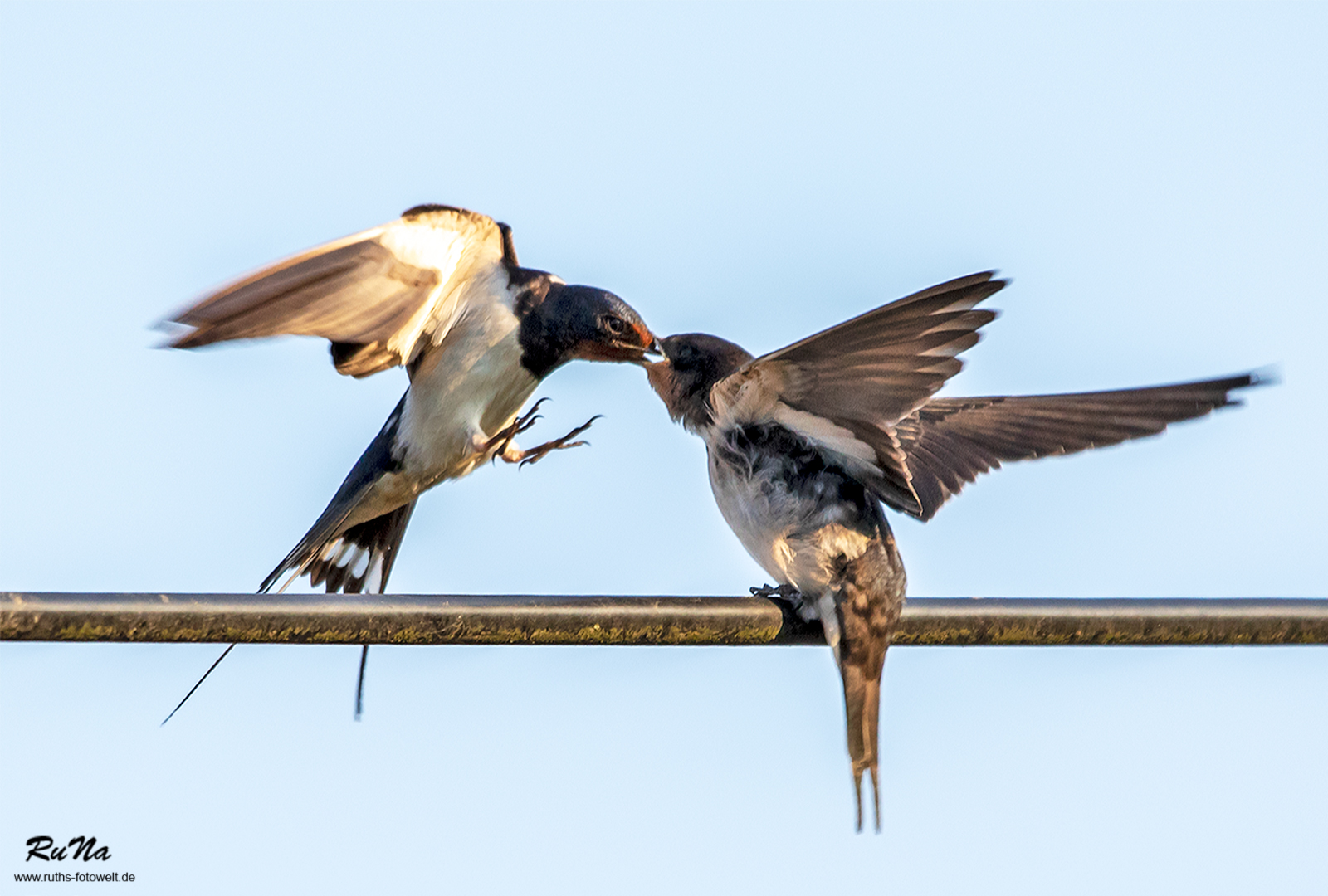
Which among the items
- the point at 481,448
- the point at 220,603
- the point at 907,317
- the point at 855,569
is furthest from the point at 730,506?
the point at 220,603

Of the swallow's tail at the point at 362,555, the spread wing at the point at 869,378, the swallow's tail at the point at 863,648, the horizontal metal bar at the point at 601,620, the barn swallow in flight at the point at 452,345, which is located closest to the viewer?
the horizontal metal bar at the point at 601,620

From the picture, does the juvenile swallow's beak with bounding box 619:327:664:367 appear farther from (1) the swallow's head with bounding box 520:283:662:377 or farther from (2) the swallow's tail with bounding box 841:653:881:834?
(2) the swallow's tail with bounding box 841:653:881:834

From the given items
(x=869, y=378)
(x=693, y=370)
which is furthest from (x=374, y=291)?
(x=869, y=378)

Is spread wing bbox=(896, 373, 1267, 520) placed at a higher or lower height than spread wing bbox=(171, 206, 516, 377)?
lower

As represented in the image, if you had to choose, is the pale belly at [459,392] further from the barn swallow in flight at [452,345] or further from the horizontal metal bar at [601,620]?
the horizontal metal bar at [601,620]

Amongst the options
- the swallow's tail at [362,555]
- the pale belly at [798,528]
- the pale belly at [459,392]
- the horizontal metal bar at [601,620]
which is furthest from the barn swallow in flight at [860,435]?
the swallow's tail at [362,555]

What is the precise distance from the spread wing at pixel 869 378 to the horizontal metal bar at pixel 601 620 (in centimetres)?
45

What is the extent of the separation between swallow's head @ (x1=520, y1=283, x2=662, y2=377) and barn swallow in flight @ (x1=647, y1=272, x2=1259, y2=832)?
1.19 feet

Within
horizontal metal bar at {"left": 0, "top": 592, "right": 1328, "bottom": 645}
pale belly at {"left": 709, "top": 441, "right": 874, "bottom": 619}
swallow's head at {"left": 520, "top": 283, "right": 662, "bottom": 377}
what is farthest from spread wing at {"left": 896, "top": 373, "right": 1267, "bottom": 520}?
swallow's head at {"left": 520, "top": 283, "right": 662, "bottom": 377}

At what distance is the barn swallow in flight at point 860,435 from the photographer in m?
3.02

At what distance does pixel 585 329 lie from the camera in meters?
4.82

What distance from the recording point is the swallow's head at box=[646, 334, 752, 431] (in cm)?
407

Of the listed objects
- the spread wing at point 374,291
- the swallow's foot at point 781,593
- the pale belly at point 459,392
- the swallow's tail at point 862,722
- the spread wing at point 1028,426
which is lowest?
the swallow's tail at point 862,722

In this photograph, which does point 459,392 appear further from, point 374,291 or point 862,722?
point 862,722
